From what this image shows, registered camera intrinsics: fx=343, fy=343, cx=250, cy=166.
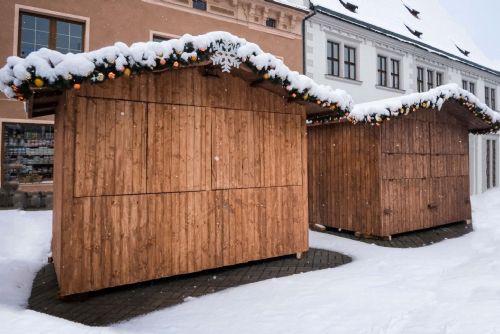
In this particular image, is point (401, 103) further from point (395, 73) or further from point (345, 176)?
point (395, 73)

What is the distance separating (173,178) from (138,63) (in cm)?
187

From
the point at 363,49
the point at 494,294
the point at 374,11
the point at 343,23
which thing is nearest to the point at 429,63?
the point at 374,11

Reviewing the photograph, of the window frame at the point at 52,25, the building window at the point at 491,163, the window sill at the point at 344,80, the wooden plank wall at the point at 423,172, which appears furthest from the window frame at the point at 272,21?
the building window at the point at 491,163

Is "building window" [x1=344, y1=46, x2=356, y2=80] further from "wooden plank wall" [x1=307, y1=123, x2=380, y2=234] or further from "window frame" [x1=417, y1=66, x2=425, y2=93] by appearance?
"wooden plank wall" [x1=307, y1=123, x2=380, y2=234]

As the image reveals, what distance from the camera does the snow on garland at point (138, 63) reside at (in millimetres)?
3846

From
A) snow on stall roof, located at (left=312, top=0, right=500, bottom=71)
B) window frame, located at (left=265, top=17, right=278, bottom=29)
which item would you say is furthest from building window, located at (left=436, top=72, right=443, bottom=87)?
window frame, located at (left=265, top=17, right=278, bottom=29)

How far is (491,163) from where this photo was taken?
68.4 ft

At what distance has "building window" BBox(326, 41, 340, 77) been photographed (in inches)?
561

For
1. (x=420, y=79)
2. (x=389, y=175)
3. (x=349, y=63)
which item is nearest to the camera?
(x=389, y=175)

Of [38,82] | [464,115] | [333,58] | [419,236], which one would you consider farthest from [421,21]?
[38,82]

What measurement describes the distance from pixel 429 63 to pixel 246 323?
1838cm

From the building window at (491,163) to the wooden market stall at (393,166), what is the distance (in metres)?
12.3

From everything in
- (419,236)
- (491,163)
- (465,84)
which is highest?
(465,84)

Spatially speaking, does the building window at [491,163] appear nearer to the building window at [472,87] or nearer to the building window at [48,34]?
the building window at [472,87]
